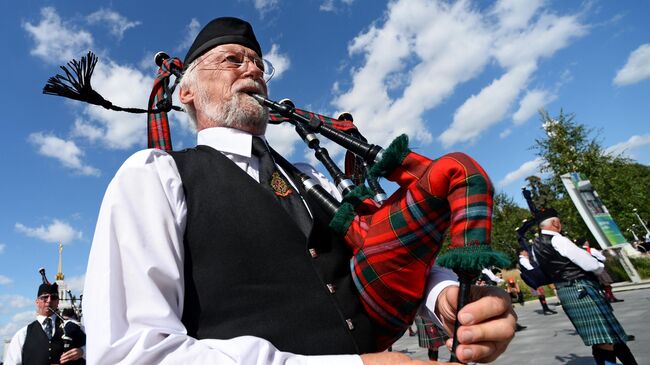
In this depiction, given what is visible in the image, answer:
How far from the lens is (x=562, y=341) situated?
7070 millimetres

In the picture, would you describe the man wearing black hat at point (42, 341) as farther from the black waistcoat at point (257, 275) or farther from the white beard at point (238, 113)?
the black waistcoat at point (257, 275)

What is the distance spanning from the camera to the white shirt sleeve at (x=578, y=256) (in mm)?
4941

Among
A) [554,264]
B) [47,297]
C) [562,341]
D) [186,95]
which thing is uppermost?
[47,297]

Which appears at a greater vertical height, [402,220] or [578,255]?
[402,220]

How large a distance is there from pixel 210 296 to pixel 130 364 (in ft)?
0.96

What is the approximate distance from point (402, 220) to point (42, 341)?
7.32m

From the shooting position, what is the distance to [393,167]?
1.22 metres

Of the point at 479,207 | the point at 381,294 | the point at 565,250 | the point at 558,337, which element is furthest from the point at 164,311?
the point at 558,337

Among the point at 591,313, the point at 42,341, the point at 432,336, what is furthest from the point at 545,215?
the point at 42,341

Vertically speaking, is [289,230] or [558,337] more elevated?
[289,230]

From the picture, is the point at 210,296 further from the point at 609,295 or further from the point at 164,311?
the point at 609,295

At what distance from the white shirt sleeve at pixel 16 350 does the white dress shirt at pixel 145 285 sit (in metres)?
7.07

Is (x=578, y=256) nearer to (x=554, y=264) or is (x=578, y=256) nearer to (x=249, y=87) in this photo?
(x=554, y=264)

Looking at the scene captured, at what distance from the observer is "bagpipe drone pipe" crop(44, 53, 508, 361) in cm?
98
